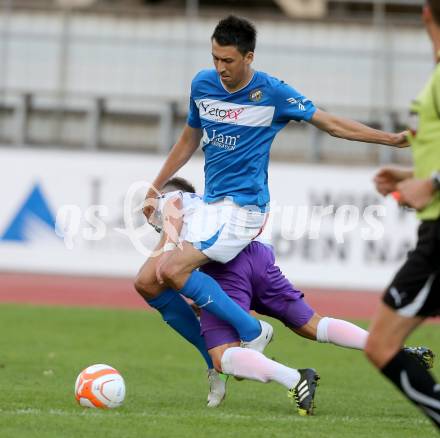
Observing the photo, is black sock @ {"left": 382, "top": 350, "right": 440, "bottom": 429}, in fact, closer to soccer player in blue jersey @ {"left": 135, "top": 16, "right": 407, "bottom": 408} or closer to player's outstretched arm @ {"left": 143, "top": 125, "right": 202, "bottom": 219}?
soccer player in blue jersey @ {"left": 135, "top": 16, "right": 407, "bottom": 408}

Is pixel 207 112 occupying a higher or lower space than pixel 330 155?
higher

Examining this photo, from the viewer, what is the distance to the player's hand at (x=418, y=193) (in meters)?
5.02

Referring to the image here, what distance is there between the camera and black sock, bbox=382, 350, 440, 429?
5168 mm

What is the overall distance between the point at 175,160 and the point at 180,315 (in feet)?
3.58

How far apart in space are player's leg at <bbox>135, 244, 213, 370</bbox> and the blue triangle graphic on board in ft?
39.8

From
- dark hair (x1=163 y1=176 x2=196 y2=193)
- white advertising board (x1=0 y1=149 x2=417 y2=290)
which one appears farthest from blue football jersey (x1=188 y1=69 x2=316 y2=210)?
white advertising board (x1=0 y1=149 x2=417 y2=290)

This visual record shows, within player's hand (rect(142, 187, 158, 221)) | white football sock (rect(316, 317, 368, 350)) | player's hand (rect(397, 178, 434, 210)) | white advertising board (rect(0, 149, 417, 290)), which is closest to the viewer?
player's hand (rect(397, 178, 434, 210))

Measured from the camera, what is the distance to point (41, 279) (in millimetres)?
19953

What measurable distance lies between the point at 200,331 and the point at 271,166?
40.1ft

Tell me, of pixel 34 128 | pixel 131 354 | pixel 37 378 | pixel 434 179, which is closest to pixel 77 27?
pixel 34 128

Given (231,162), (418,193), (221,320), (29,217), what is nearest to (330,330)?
(221,320)

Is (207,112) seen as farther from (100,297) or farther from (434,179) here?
(100,297)

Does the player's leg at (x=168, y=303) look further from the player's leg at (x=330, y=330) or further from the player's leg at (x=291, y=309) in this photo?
the player's leg at (x=330, y=330)

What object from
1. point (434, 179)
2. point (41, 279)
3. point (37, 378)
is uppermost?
point (434, 179)
